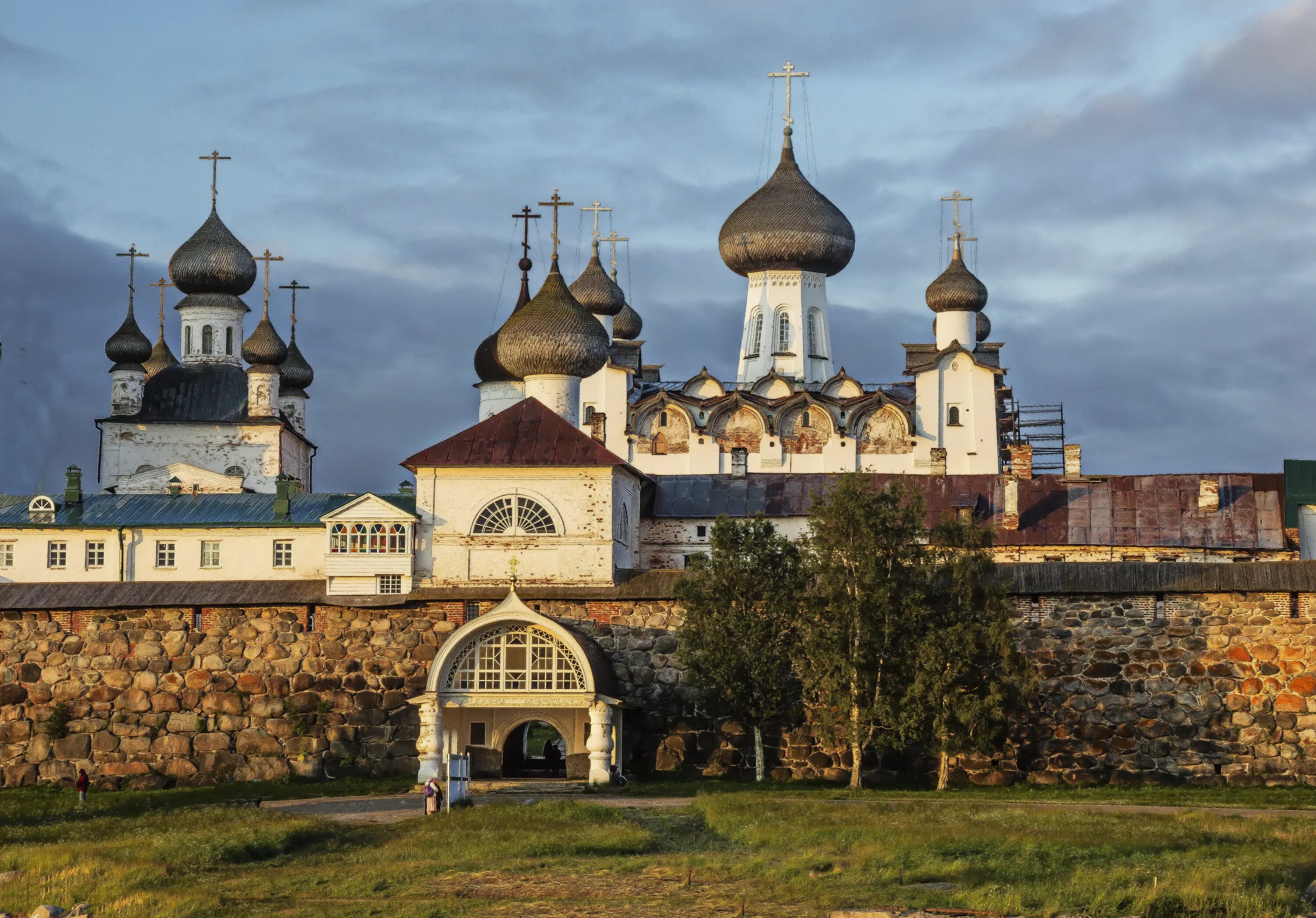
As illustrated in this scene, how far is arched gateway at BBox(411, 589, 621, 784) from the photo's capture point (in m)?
27.0

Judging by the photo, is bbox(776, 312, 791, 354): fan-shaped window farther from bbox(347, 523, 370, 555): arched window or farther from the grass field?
the grass field

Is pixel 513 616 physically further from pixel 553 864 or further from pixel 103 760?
pixel 553 864

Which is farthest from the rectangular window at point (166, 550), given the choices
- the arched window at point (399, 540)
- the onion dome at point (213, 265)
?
the onion dome at point (213, 265)

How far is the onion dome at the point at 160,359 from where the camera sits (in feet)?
162

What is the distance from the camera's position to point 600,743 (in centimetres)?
2664

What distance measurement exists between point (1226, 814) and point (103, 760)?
14853 millimetres

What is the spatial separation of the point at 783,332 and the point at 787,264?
5.12 feet

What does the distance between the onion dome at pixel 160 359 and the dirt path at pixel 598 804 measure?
25.6 m

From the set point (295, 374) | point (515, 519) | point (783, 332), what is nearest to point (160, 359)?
point (295, 374)

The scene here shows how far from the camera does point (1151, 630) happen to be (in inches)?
1075

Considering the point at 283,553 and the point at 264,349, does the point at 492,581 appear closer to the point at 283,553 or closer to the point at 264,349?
the point at 283,553

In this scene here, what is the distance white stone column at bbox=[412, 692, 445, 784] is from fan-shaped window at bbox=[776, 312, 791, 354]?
67.9 ft

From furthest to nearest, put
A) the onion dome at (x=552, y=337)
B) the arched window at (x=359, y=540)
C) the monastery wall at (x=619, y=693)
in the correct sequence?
the onion dome at (x=552, y=337), the arched window at (x=359, y=540), the monastery wall at (x=619, y=693)

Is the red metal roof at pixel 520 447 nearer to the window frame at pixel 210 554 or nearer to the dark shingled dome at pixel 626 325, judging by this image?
the window frame at pixel 210 554
